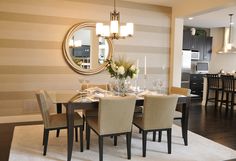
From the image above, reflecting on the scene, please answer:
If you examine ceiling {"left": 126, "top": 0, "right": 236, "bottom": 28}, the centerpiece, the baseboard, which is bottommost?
the baseboard

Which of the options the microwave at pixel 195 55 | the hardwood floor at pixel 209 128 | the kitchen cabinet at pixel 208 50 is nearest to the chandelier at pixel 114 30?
the hardwood floor at pixel 209 128

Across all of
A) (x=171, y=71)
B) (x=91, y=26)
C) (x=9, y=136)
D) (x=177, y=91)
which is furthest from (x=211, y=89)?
(x=9, y=136)

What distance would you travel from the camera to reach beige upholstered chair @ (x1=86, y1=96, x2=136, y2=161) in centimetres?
265

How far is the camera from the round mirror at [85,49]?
4805 millimetres

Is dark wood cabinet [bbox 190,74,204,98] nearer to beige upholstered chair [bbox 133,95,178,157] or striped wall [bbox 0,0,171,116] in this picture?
striped wall [bbox 0,0,171,116]

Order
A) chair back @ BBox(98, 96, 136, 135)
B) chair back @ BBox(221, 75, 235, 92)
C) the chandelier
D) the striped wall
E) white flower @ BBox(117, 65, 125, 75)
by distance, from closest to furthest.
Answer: chair back @ BBox(98, 96, 136, 135)
white flower @ BBox(117, 65, 125, 75)
the chandelier
the striped wall
chair back @ BBox(221, 75, 235, 92)

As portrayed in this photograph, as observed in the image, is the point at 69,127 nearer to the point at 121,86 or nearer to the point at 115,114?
the point at 115,114

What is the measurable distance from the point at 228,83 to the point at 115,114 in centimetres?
458

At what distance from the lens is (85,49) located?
503 cm

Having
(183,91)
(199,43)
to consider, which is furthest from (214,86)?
(183,91)

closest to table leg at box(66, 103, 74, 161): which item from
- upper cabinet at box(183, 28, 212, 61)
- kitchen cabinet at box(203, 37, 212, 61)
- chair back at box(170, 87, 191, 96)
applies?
chair back at box(170, 87, 191, 96)

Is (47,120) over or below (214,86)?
below

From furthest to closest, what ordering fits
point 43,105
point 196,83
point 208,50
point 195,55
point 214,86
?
point 208,50 < point 195,55 < point 196,83 < point 214,86 < point 43,105

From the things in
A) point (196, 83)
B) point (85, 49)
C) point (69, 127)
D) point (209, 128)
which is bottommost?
point (209, 128)
